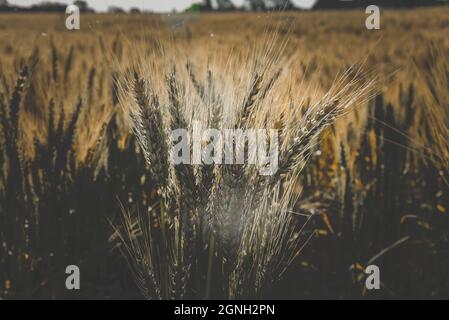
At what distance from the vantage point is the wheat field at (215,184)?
1.01 m

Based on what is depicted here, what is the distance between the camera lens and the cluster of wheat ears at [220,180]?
0.98 m

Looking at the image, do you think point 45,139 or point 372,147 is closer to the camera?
point 45,139

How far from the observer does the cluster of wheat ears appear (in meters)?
0.98

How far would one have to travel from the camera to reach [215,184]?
0.99m

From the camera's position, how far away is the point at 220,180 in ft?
3.24

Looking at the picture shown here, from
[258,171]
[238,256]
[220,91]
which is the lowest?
[238,256]

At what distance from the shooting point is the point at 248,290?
41.1 inches

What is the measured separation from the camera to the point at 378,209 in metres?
1.72

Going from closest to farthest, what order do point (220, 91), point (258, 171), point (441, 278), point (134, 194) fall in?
point (258, 171) → point (220, 91) → point (441, 278) → point (134, 194)

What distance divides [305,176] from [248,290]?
35.0 inches
